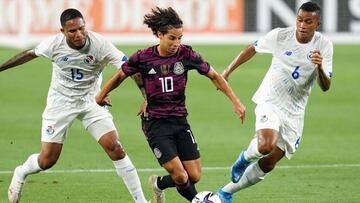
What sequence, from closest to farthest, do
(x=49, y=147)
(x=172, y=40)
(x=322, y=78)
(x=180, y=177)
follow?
1. (x=180, y=177)
2. (x=172, y=40)
3. (x=322, y=78)
4. (x=49, y=147)

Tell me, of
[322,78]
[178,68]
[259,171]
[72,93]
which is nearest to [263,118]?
[259,171]

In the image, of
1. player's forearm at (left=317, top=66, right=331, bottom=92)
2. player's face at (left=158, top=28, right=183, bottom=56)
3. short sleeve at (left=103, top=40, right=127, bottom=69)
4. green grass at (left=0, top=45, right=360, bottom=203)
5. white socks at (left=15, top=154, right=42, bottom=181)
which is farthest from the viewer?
green grass at (left=0, top=45, right=360, bottom=203)

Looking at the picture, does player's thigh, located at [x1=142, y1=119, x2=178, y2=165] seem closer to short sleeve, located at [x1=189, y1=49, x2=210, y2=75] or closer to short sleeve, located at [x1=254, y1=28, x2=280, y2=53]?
short sleeve, located at [x1=189, y1=49, x2=210, y2=75]

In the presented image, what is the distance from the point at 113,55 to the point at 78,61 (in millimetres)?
→ 389

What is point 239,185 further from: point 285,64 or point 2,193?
point 2,193

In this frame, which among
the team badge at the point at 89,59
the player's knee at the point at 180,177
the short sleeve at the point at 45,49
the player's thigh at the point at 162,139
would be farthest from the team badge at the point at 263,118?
the short sleeve at the point at 45,49

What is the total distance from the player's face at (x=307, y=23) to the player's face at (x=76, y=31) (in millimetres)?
2314

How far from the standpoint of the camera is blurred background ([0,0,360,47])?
107ft

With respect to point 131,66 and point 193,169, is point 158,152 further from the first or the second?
point 131,66

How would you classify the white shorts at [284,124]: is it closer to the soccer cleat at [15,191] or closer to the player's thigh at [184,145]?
the player's thigh at [184,145]

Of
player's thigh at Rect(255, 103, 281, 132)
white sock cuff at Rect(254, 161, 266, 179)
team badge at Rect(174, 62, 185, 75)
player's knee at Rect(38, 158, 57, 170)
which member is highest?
team badge at Rect(174, 62, 185, 75)

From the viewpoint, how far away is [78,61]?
442 inches

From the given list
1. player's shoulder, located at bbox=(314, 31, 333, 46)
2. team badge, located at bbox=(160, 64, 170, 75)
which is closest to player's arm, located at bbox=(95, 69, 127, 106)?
team badge, located at bbox=(160, 64, 170, 75)

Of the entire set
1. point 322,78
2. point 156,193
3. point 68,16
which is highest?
point 68,16
